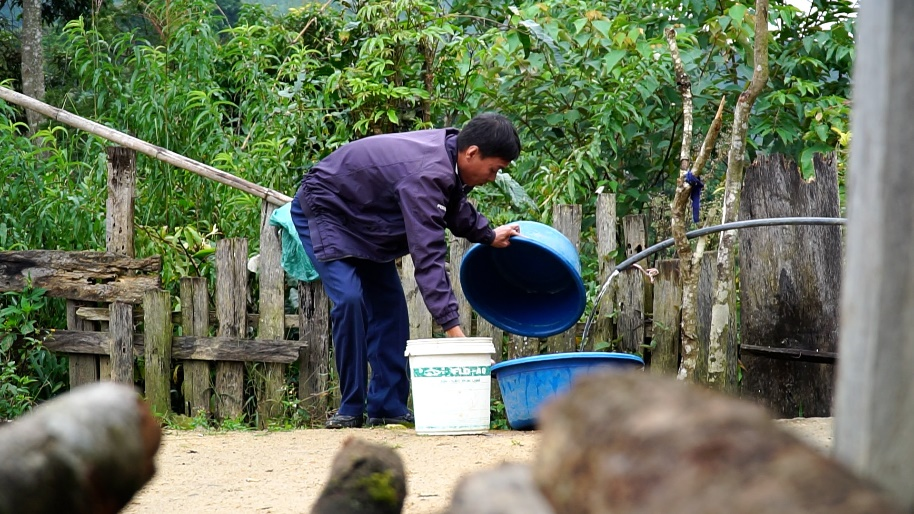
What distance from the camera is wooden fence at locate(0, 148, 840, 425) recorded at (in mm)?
5441

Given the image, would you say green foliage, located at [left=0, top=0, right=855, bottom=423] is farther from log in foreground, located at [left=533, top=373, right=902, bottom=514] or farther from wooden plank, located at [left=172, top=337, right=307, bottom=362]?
log in foreground, located at [left=533, top=373, right=902, bottom=514]

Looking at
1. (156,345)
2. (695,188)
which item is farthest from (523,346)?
(156,345)

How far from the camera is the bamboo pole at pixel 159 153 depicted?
5684mm

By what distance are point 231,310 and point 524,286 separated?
5.27 feet

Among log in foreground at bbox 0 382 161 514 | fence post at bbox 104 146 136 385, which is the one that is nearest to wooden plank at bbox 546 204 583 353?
fence post at bbox 104 146 136 385

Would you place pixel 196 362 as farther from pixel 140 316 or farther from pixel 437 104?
pixel 437 104

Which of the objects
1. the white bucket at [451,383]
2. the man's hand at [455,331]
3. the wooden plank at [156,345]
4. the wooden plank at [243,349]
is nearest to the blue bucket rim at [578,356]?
the white bucket at [451,383]

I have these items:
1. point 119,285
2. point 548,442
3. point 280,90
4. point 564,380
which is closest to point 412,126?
point 280,90

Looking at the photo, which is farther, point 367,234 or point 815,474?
point 367,234

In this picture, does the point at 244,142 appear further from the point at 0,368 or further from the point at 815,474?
the point at 815,474

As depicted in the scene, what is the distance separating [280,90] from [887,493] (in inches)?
224

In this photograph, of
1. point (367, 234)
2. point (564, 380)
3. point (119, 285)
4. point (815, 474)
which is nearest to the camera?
point (815, 474)

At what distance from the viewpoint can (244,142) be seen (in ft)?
21.9

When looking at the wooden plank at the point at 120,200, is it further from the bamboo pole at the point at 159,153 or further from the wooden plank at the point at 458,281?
the wooden plank at the point at 458,281
